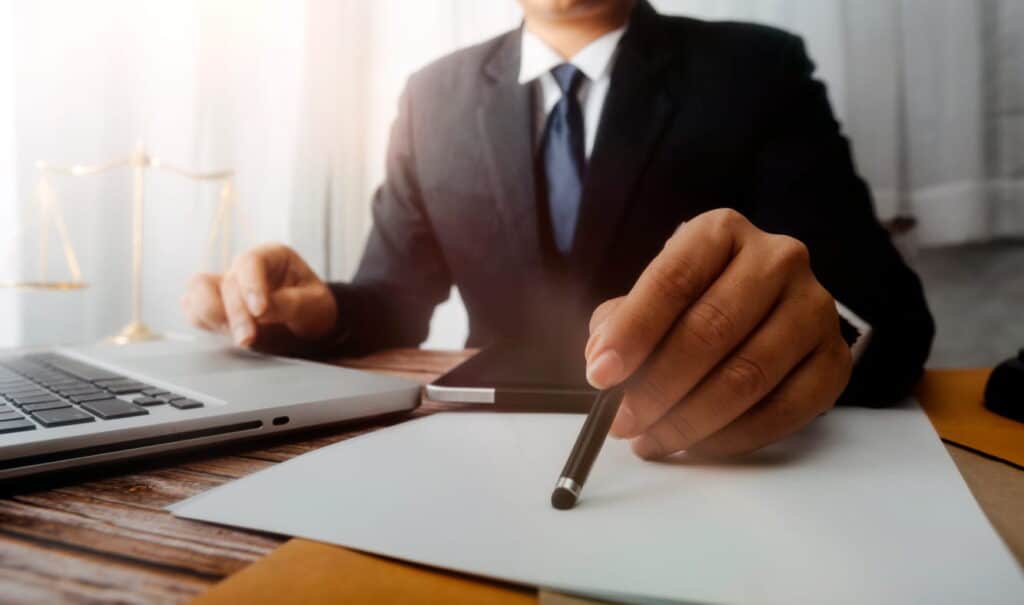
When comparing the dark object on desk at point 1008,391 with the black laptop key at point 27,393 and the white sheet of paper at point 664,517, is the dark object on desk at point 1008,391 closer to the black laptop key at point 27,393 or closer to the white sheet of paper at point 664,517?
the white sheet of paper at point 664,517

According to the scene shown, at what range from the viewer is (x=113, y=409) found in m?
0.28

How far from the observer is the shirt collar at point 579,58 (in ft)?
2.77

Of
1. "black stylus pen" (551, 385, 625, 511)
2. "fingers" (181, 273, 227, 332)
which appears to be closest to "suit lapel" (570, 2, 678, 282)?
"fingers" (181, 273, 227, 332)

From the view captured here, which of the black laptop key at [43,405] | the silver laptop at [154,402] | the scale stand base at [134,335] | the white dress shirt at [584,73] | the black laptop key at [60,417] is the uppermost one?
the white dress shirt at [584,73]

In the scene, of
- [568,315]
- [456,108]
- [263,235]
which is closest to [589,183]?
[568,315]

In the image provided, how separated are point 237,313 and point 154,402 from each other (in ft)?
0.82

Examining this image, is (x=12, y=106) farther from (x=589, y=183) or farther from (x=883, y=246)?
(x=883, y=246)

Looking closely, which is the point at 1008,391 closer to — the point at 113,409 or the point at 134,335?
the point at 113,409

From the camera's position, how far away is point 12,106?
874 millimetres

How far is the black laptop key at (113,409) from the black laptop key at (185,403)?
0.01 meters

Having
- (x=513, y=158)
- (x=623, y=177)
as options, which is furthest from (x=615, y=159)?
(x=513, y=158)

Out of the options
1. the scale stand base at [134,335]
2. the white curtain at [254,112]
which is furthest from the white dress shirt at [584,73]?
the scale stand base at [134,335]

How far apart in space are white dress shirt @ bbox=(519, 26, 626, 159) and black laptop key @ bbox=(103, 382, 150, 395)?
615 mm

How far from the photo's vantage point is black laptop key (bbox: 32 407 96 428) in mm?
258
